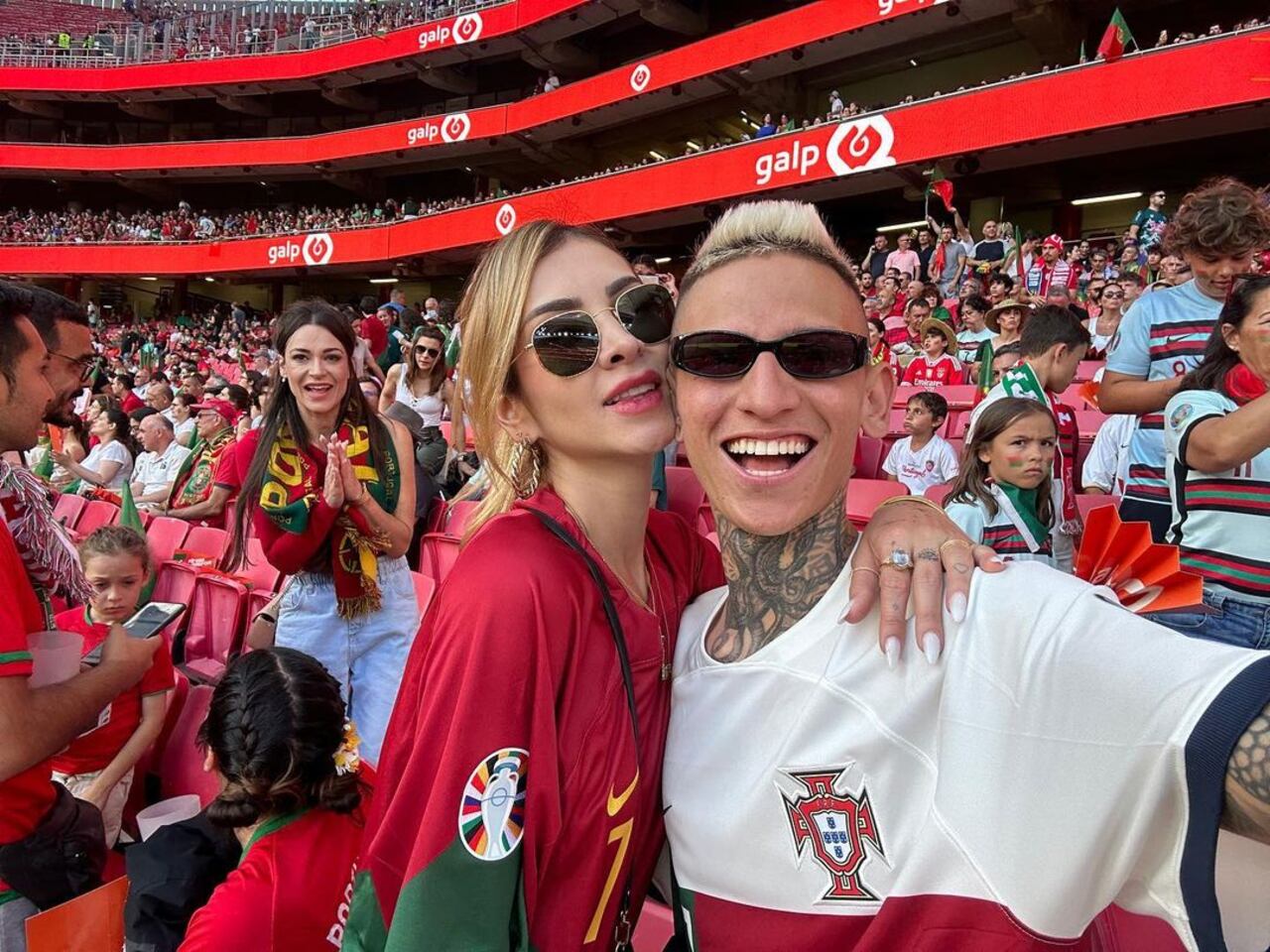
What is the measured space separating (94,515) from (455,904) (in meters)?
6.68

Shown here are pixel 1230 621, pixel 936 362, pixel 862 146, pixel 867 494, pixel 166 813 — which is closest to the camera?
pixel 1230 621

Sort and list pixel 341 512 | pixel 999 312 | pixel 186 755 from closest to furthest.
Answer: pixel 341 512 → pixel 186 755 → pixel 999 312

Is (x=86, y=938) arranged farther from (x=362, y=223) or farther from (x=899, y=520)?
(x=362, y=223)

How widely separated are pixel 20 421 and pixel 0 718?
2.01ft

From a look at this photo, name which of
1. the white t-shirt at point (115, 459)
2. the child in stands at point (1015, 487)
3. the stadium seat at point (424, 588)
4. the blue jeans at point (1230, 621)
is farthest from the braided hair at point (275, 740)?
the white t-shirt at point (115, 459)

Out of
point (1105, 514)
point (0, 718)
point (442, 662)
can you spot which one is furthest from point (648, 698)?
point (0, 718)

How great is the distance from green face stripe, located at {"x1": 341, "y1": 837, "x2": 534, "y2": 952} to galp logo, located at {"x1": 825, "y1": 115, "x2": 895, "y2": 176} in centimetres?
1412

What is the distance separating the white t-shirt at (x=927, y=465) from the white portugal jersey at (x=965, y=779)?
3988 mm

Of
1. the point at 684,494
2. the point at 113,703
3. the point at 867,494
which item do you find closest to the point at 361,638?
the point at 113,703

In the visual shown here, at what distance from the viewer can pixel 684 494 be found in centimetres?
471

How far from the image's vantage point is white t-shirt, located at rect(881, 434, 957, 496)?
4.85m

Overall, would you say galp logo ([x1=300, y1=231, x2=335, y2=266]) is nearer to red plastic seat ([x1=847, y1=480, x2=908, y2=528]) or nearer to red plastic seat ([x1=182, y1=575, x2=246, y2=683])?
red plastic seat ([x1=182, y1=575, x2=246, y2=683])

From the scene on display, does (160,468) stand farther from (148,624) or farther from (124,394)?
(148,624)

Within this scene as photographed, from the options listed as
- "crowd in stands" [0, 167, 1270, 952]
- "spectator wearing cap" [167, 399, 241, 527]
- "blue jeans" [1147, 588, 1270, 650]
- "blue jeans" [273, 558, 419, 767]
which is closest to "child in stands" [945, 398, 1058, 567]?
"crowd in stands" [0, 167, 1270, 952]
